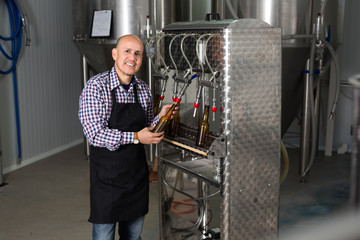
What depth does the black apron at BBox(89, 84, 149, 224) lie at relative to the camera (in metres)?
2.21

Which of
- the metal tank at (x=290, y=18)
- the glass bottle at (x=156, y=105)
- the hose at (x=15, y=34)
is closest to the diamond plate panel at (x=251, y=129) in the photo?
the glass bottle at (x=156, y=105)

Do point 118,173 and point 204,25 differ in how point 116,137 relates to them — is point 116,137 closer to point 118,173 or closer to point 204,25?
point 118,173

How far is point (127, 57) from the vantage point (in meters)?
2.21

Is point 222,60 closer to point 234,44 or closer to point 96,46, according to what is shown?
point 234,44

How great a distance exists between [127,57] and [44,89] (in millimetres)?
3077

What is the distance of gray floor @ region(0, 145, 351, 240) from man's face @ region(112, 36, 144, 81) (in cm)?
132

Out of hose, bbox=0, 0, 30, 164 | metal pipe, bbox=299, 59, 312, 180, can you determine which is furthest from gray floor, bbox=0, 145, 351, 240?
hose, bbox=0, 0, 30, 164

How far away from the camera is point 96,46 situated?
4406 millimetres

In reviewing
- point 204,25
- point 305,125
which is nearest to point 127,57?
point 204,25

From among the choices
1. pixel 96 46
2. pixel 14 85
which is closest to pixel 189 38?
pixel 96 46

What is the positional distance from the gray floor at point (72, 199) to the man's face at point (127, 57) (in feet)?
4.34

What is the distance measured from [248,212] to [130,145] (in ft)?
2.14

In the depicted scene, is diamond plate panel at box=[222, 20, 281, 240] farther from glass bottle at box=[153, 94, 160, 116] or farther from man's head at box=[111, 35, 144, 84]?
glass bottle at box=[153, 94, 160, 116]

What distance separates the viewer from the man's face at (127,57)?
2.21 meters
